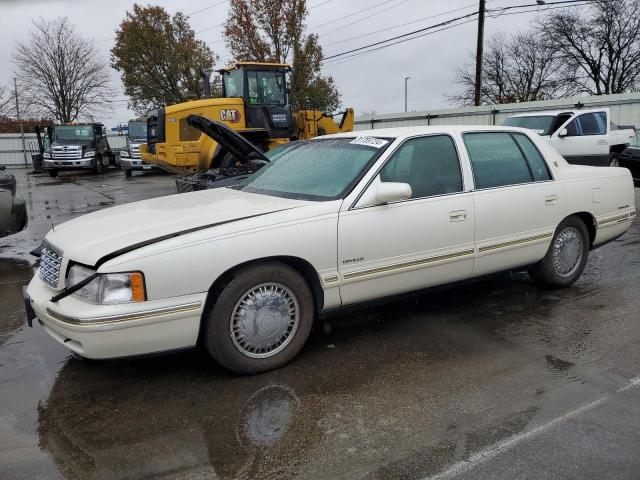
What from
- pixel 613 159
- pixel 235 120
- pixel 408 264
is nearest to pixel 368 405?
pixel 408 264

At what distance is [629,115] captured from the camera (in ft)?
61.1

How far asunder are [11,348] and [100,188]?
14805 mm

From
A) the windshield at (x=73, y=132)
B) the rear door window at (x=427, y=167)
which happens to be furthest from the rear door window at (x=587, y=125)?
the windshield at (x=73, y=132)

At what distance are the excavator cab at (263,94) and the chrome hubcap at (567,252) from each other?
29.9ft

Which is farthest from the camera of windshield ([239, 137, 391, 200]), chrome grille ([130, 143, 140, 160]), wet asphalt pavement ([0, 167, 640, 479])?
chrome grille ([130, 143, 140, 160])

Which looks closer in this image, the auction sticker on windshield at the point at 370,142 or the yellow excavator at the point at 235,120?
the auction sticker on windshield at the point at 370,142

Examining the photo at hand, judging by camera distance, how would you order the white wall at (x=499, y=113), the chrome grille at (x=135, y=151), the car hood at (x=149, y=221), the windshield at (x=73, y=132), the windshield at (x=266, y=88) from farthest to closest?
the windshield at (x=73, y=132) < the chrome grille at (x=135, y=151) < the white wall at (x=499, y=113) < the windshield at (x=266, y=88) < the car hood at (x=149, y=221)

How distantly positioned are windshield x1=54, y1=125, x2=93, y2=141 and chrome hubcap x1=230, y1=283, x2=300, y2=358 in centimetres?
2443

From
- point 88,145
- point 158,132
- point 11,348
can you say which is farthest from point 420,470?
point 88,145

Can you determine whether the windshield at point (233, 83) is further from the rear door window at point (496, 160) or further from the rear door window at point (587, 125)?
the rear door window at point (496, 160)

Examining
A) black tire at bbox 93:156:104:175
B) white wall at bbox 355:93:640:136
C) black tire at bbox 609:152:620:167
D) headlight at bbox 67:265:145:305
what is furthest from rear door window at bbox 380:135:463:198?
black tire at bbox 93:156:104:175

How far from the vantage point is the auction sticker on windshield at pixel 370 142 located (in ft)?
14.1

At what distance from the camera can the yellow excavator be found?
1248 cm

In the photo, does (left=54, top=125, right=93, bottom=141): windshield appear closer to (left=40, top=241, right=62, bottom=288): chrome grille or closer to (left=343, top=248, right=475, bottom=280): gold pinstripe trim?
(left=40, top=241, right=62, bottom=288): chrome grille
